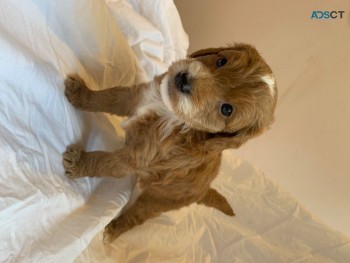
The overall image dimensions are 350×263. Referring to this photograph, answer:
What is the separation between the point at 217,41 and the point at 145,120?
5.87 feet

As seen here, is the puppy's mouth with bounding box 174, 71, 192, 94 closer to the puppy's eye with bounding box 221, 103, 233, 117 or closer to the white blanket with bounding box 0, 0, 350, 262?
the puppy's eye with bounding box 221, 103, 233, 117

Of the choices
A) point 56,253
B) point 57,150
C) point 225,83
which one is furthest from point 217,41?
point 56,253

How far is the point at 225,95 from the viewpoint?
1872mm

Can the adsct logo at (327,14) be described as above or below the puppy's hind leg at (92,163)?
above

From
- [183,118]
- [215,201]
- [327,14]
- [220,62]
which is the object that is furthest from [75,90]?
[327,14]

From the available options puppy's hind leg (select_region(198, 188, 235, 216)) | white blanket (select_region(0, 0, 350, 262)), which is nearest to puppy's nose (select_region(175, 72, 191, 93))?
white blanket (select_region(0, 0, 350, 262))

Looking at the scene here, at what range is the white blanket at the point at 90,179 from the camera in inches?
74.5

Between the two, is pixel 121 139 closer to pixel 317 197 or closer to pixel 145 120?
pixel 145 120

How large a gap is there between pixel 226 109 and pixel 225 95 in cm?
8

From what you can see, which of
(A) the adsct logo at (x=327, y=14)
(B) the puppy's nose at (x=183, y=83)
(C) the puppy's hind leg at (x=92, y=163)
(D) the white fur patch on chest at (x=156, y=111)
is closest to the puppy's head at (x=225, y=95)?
(B) the puppy's nose at (x=183, y=83)

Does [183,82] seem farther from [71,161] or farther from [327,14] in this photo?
[327,14]

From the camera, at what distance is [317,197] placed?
3.41 m

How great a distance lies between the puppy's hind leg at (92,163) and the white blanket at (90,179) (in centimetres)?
6

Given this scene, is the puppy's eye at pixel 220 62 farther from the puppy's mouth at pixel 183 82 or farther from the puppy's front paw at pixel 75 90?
the puppy's front paw at pixel 75 90
